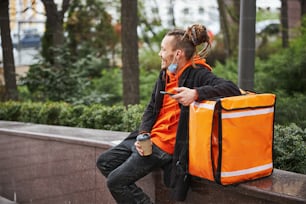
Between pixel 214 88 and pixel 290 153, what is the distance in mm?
931

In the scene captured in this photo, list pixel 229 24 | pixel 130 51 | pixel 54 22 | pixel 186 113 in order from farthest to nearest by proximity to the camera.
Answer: pixel 229 24 < pixel 54 22 < pixel 130 51 < pixel 186 113

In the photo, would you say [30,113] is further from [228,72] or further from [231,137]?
[231,137]

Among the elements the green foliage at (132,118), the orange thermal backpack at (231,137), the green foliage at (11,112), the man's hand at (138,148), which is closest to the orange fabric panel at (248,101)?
the orange thermal backpack at (231,137)

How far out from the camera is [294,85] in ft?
22.4

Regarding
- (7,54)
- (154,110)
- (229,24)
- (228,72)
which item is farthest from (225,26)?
(154,110)

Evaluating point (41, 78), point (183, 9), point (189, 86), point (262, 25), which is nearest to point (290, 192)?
point (189, 86)

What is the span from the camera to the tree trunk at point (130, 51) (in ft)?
23.9

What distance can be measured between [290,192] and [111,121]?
2976 mm

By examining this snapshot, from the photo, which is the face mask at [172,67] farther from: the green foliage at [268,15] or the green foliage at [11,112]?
the green foliage at [268,15]

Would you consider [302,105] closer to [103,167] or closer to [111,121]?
[111,121]

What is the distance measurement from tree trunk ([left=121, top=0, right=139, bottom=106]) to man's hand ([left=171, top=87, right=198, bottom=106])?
14.3 feet

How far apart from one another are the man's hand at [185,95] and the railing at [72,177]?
555mm

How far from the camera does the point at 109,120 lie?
18.0 ft

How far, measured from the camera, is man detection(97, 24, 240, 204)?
Answer: 3156 mm
